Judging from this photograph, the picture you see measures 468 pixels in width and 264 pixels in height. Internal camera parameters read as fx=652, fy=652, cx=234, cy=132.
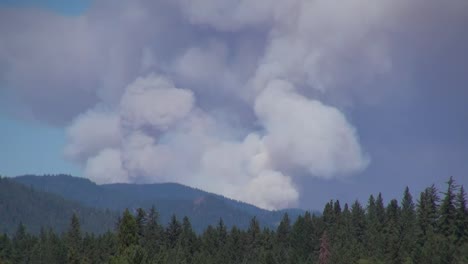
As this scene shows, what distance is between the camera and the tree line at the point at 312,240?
11550cm

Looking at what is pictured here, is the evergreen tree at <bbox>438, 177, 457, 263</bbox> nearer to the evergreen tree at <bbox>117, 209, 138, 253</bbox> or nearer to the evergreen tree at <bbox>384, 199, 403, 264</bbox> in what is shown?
the evergreen tree at <bbox>384, 199, 403, 264</bbox>

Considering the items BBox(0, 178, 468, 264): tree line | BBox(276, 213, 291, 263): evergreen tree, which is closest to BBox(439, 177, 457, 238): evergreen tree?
BBox(0, 178, 468, 264): tree line

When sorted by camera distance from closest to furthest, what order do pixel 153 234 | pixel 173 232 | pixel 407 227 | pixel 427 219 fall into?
pixel 427 219, pixel 407 227, pixel 153 234, pixel 173 232

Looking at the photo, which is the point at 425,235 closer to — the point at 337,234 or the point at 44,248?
the point at 337,234

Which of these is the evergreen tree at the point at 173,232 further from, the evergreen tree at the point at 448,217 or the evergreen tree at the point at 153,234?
the evergreen tree at the point at 448,217

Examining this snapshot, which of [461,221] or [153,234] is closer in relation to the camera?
[461,221]

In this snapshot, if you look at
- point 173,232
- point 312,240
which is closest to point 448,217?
point 312,240

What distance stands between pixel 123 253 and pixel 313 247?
88.7 meters

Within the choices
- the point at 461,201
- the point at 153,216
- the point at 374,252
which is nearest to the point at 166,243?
the point at 153,216

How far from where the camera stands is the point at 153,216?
17612cm

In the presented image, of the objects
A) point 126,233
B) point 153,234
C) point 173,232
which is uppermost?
point 173,232

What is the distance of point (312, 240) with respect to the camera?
556ft

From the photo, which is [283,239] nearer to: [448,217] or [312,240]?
[312,240]

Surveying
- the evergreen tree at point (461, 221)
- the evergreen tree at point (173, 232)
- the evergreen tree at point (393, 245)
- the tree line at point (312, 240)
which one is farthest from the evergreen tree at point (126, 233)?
the evergreen tree at point (173, 232)
